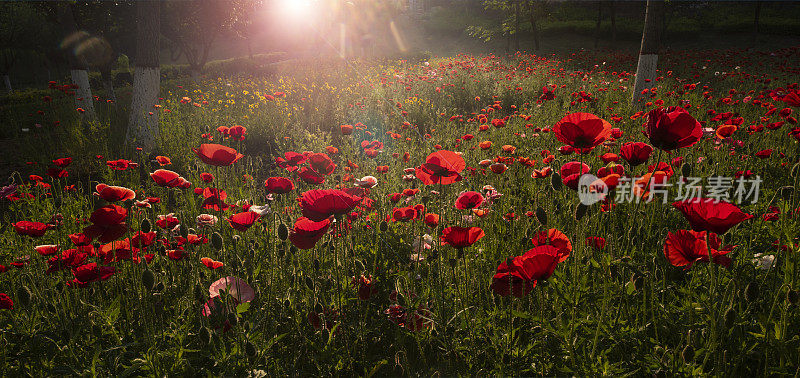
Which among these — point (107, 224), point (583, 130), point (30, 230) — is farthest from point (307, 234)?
point (30, 230)

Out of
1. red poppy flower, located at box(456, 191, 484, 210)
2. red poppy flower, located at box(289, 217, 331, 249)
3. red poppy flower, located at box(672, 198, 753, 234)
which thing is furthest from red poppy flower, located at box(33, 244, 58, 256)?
red poppy flower, located at box(672, 198, 753, 234)

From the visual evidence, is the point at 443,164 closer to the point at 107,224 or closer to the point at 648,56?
the point at 107,224

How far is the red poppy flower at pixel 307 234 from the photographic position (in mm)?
1433

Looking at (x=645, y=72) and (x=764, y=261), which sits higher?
(x=645, y=72)

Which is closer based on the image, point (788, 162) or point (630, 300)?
point (630, 300)

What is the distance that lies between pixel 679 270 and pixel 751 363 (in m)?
0.41

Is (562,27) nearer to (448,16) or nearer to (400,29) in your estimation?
(448,16)

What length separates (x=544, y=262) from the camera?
1055 mm

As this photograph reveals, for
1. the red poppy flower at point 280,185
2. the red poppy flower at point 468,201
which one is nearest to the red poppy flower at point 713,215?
the red poppy flower at point 468,201

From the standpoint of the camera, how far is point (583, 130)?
1.35 metres

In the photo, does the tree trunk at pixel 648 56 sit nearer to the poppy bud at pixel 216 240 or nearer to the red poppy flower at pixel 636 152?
the red poppy flower at pixel 636 152

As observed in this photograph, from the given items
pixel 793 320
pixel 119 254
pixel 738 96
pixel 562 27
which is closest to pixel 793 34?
pixel 562 27

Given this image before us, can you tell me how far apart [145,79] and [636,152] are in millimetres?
7531

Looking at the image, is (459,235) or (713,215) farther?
(459,235)
